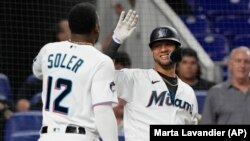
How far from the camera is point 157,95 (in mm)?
5547

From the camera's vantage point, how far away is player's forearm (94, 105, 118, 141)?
4.51 metres

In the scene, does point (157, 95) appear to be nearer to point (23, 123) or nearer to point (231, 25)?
point (23, 123)

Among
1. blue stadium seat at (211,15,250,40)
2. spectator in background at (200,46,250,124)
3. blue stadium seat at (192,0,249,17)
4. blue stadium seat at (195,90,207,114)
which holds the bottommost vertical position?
blue stadium seat at (195,90,207,114)

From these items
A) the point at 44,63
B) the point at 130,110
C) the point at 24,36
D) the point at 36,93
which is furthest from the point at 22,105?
the point at 44,63

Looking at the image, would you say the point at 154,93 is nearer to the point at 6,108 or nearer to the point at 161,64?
the point at 161,64

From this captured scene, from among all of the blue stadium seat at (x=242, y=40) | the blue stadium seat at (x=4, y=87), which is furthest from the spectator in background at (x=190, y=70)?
the blue stadium seat at (x=4, y=87)

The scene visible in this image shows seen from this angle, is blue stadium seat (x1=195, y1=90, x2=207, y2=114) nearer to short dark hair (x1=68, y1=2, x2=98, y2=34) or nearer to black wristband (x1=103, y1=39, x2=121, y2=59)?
black wristband (x1=103, y1=39, x2=121, y2=59)

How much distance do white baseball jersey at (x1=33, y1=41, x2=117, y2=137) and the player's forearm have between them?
1.9 inches

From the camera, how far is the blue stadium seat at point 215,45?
928cm

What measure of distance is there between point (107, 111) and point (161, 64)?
113cm

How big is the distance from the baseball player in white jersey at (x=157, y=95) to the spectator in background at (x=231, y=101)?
Answer: 0.46 meters

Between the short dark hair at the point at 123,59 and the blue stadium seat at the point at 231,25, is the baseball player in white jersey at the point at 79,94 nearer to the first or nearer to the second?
the short dark hair at the point at 123,59

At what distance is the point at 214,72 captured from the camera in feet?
28.3

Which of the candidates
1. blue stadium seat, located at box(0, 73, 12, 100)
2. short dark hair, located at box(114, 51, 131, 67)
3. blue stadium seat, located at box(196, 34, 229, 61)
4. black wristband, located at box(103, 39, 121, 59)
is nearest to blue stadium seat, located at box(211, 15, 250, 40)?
blue stadium seat, located at box(196, 34, 229, 61)
